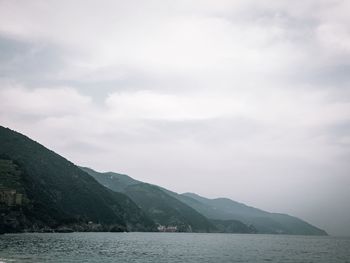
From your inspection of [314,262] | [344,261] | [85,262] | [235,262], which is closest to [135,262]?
[85,262]

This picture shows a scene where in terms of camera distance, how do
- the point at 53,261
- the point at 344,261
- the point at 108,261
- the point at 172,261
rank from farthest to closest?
1. the point at 344,261
2. the point at 172,261
3. the point at 108,261
4. the point at 53,261

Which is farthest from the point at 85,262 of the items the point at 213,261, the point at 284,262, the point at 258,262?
the point at 284,262

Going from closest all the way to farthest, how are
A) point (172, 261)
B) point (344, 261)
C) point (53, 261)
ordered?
point (53, 261) → point (172, 261) → point (344, 261)

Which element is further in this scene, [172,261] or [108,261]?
[172,261]

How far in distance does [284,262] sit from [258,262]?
24.4ft

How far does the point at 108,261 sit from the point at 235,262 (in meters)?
35.1

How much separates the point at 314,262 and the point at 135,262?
5146 cm

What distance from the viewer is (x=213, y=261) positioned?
11388 centimetres

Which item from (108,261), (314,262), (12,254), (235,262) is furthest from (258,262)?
(12,254)

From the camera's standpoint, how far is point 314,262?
380 feet

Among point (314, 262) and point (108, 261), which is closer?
point (108, 261)

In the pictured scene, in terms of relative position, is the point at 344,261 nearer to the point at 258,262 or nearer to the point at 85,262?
the point at 258,262

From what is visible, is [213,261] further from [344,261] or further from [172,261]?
[344,261]

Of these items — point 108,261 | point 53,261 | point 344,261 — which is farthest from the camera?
point 344,261
